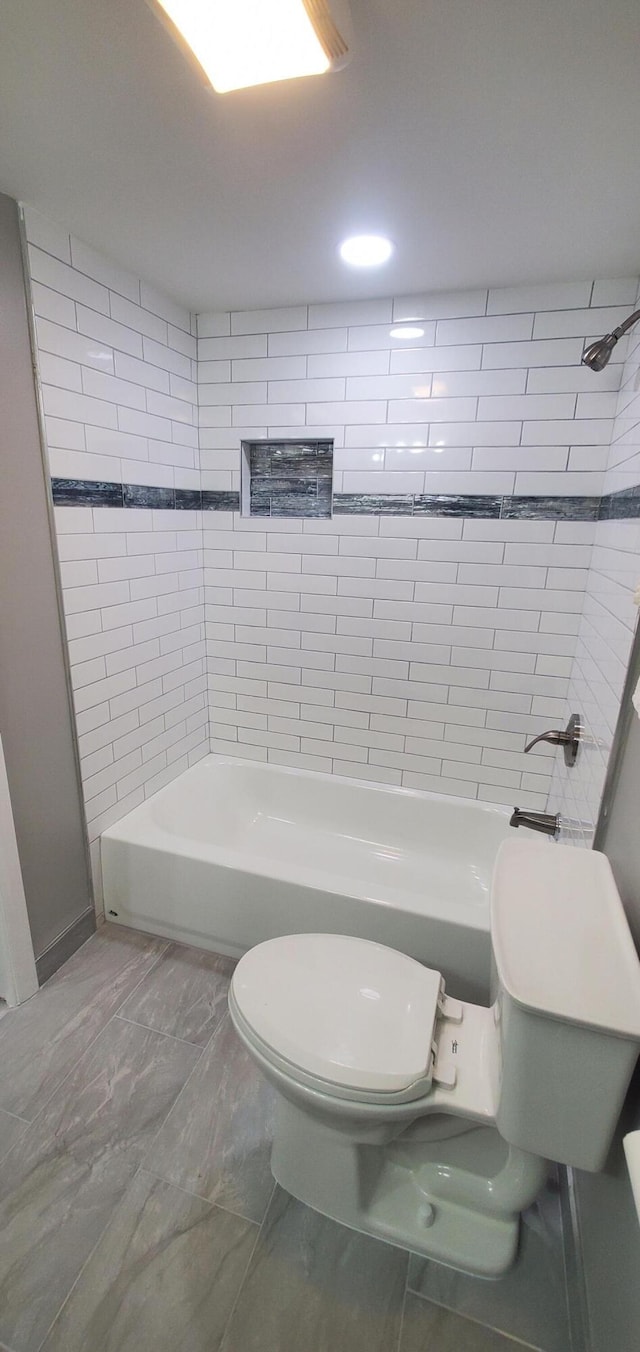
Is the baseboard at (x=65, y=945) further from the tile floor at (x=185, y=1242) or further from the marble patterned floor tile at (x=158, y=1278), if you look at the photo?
the marble patterned floor tile at (x=158, y=1278)

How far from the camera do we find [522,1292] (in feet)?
3.31

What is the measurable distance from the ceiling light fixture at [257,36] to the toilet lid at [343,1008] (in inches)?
65.6

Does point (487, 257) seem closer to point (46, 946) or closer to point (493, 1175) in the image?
point (493, 1175)

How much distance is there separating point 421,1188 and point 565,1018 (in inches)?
28.5

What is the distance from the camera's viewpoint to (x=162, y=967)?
1.76 meters

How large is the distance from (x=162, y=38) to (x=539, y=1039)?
1692 millimetres

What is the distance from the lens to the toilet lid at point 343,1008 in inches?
37.4

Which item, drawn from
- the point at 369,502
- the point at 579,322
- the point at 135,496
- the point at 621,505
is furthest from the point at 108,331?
the point at 621,505

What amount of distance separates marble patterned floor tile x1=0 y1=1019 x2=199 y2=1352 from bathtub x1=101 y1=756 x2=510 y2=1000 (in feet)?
1.31

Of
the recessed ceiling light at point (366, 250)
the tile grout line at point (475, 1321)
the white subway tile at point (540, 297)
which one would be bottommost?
the tile grout line at point (475, 1321)

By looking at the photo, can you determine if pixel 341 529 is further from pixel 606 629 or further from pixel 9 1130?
pixel 9 1130

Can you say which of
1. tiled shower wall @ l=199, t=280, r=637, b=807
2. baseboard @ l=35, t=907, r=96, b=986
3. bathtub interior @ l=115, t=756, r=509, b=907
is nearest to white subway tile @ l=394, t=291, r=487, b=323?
tiled shower wall @ l=199, t=280, r=637, b=807

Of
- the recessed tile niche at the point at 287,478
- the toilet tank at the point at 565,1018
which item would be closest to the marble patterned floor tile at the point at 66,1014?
the toilet tank at the point at 565,1018

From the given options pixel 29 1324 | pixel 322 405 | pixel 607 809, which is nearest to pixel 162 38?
pixel 322 405
